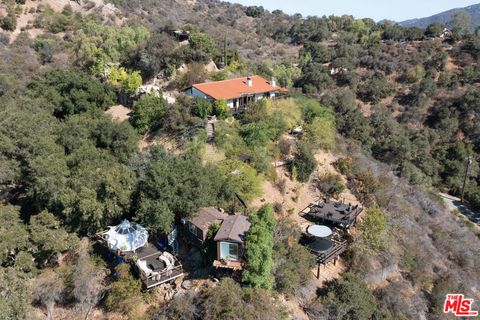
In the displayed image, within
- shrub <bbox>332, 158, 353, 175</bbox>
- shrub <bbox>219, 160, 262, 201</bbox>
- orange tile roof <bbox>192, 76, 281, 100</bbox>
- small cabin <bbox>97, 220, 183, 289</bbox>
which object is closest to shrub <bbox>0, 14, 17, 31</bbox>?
orange tile roof <bbox>192, 76, 281, 100</bbox>

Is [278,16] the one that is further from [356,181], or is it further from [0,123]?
[0,123]

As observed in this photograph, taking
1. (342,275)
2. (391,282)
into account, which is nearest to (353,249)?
(342,275)

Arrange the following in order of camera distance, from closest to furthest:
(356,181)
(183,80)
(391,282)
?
(391,282), (356,181), (183,80)

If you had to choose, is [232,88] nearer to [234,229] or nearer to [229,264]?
[234,229]

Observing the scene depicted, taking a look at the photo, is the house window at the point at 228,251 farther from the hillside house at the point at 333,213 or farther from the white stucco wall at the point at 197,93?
the white stucco wall at the point at 197,93

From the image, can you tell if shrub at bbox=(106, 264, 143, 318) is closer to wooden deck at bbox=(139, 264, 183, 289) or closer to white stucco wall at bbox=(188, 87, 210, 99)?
wooden deck at bbox=(139, 264, 183, 289)

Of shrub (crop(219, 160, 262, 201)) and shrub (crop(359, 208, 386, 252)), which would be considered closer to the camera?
shrub (crop(359, 208, 386, 252))

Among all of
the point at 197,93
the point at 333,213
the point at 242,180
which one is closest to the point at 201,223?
the point at 242,180
